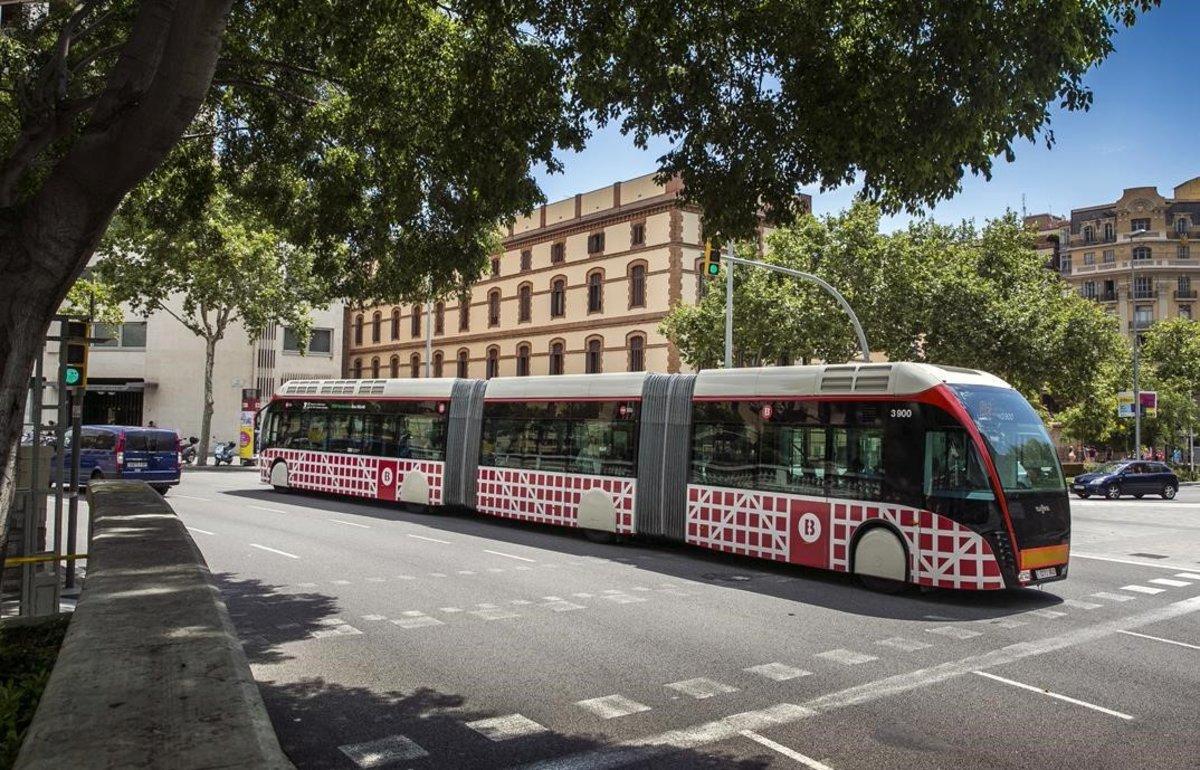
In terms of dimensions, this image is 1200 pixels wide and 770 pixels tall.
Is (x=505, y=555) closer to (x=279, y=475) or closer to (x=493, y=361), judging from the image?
(x=279, y=475)

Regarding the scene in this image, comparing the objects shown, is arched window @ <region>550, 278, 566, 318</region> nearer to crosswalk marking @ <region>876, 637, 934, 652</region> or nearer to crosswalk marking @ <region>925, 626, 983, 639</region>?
crosswalk marking @ <region>925, 626, 983, 639</region>

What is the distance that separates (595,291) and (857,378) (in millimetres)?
30067

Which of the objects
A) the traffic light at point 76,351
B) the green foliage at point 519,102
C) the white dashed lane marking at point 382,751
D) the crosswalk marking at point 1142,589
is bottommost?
the crosswalk marking at point 1142,589

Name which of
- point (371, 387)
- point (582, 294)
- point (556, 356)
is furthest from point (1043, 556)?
point (556, 356)

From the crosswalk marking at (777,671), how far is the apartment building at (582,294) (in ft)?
90.7

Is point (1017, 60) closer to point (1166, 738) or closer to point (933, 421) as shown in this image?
point (1166, 738)

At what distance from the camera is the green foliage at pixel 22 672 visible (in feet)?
12.9

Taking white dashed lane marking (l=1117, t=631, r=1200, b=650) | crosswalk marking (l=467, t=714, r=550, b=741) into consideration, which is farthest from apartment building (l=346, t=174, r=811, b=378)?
crosswalk marking (l=467, t=714, r=550, b=741)

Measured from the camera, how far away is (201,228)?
1759 cm

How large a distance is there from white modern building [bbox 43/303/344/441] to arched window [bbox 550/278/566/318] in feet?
47.7

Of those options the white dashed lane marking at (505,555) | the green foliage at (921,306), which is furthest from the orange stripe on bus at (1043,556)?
the green foliage at (921,306)

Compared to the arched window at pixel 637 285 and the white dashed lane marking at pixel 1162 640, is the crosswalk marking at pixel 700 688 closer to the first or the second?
the white dashed lane marking at pixel 1162 640

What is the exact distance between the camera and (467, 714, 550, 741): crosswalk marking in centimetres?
566

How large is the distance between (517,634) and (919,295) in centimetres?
2572
